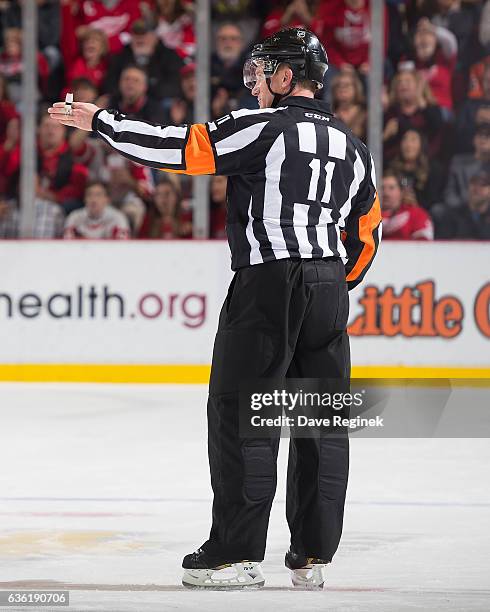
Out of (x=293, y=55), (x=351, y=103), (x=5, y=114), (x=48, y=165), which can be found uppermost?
(x=351, y=103)

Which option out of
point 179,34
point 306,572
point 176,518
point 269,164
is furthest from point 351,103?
point 306,572

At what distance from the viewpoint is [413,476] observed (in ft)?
16.3

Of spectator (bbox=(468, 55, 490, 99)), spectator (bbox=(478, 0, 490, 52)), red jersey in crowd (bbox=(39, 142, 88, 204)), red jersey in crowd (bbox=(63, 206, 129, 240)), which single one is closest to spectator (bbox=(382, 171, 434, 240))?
spectator (bbox=(468, 55, 490, 99))

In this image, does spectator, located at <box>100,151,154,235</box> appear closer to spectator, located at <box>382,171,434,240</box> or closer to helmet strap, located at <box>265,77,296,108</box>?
spectator, located at <box>382,171,434,240</box>

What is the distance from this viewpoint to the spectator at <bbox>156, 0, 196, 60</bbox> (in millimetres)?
9289

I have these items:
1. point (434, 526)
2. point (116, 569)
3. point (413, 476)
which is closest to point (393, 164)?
point (413, 476)

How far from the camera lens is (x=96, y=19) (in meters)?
9.39

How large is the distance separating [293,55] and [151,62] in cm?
622

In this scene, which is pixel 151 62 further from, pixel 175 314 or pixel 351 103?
pixel 175 314

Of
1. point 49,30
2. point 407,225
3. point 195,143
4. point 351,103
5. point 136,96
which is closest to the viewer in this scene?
point 195,143

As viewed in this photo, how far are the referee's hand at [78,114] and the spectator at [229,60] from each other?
19.8 feet

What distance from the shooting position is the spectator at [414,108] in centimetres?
901

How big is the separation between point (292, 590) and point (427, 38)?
654 centimetres

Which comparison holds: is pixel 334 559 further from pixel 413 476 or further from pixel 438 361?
pixel 438 361
